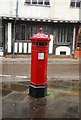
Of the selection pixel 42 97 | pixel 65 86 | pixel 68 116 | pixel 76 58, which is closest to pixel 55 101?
pixel 42 97

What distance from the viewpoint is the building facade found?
1973 cm

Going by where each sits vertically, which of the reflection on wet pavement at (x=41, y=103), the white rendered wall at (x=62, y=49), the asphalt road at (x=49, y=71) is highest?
the white rendered wall at (x=62, y=49)

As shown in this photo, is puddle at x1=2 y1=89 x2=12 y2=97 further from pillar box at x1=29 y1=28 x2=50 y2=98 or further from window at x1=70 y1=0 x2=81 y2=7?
window at x1=70 y1=0 x2=81 y2=7

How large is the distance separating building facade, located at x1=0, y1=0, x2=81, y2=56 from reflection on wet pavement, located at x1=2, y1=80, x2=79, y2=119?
10.5 meters

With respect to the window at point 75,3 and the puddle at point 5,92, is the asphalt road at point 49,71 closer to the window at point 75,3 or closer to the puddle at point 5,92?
the puddle at point 5,92

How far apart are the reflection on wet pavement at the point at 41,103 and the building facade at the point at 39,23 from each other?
10.5 meters

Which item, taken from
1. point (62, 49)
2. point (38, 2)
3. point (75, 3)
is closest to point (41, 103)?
point (62, 49)

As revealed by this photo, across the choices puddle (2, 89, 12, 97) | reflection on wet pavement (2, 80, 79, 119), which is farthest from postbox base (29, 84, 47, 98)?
puddle (2, 89, 12, 97)

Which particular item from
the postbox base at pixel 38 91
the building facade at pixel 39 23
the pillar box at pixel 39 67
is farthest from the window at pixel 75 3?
the postbox base at pixel 38 91

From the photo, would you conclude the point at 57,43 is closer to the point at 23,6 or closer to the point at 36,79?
the point at 23,6

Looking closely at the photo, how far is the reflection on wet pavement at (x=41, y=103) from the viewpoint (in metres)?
6.69

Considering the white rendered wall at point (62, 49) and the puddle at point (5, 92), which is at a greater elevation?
the white rendered wall at point (62, 49)

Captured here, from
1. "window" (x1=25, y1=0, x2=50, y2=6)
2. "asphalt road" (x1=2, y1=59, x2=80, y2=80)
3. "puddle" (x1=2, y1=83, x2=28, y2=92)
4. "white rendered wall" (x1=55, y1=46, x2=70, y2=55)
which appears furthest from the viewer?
"white rendered wall" (x1=55, y1=46, x2=70, y2=55)

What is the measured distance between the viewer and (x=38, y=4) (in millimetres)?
20078
